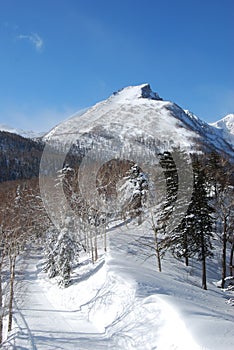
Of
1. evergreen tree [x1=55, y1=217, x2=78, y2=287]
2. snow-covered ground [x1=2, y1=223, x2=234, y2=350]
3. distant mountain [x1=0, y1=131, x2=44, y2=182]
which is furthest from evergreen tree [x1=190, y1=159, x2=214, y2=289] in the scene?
distant mountain [x1=0, y1=131, x2=44, y2=182]

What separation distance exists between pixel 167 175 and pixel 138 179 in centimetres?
1177

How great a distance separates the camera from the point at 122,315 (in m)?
13.7

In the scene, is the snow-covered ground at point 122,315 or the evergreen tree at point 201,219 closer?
the snow-covered ground at point 122,315

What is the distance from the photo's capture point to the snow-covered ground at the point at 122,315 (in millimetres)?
10094

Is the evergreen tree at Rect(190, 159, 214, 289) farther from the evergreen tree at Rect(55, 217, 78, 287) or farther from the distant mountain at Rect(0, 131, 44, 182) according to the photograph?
the distant mountain at Rect(0, 131, 44, 182)

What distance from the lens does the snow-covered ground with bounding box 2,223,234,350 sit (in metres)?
10.1

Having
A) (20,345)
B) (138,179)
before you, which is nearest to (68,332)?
(20,345)

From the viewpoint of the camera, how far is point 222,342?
8883 millimetres

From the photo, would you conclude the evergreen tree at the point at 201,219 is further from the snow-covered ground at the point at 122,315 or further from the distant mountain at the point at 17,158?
the distant mountain at the point at 17,158

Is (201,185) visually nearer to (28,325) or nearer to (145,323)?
(145,323)

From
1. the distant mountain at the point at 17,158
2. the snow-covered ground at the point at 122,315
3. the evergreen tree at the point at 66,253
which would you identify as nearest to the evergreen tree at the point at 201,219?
the snow-covered ground at the point at 122,315

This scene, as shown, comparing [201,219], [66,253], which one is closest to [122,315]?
[201,219]

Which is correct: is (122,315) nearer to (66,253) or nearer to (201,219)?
(201,219)

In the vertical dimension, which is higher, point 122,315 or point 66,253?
point 66,253
